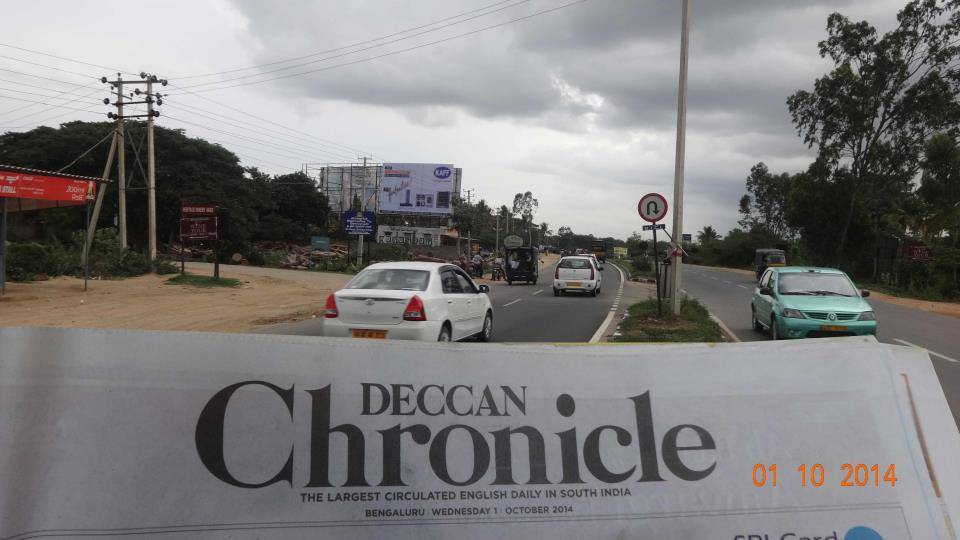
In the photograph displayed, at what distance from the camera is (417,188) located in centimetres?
5866

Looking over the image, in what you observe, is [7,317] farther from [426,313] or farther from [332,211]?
[332,211]

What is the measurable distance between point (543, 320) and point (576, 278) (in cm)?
868

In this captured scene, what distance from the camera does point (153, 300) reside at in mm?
18500

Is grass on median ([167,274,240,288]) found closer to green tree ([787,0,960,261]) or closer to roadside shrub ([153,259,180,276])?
roadside shrub ([153,259,180,276])

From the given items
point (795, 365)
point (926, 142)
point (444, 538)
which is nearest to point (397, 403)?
point (444, 538)

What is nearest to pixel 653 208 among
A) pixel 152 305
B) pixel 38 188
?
pixel 152 305

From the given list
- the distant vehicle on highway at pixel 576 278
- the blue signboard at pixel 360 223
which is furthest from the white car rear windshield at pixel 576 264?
the blue signboard at pixel 360 223

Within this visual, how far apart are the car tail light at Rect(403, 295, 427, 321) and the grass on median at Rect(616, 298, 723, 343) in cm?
384

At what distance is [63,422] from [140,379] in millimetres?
328

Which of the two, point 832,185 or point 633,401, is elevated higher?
point 832,185

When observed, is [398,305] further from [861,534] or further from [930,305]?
[930,305]

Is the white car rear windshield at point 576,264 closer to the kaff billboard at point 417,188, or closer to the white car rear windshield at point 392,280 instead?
the white car rear windshield at point 392,280

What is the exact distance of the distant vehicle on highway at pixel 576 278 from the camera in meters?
23.5
